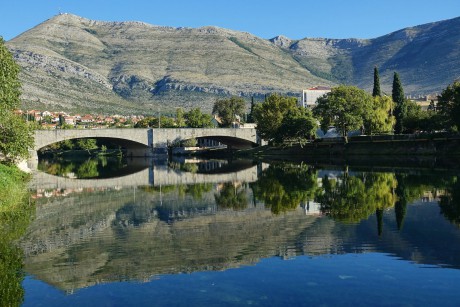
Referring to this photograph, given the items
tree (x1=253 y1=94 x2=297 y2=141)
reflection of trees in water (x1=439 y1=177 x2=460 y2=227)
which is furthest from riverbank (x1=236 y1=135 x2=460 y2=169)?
reflection of trees in water (x1=439 y1=177 x2=460 y2=227)

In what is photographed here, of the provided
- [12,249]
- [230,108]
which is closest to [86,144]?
[230,108]

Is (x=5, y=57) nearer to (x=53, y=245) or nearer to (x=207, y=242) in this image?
(x=53, y=245)

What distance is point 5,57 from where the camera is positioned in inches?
1781

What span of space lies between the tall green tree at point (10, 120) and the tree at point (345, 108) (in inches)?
2138

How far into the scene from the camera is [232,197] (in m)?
40.4

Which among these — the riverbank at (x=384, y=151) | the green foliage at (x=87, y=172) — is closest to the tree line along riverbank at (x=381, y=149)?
the riverbank at (x=384, y=151)

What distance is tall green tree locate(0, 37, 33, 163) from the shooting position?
4424 cm

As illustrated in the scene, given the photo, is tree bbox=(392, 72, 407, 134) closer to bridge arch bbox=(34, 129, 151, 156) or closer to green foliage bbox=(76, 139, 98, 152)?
bridge arch bbox=(34, 129, 151, 156)

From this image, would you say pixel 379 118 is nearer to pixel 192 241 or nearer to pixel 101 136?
pixel 101 136

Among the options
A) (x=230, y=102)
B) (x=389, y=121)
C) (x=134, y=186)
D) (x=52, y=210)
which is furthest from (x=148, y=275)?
(x=230, y=102)

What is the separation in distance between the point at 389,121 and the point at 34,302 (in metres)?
A: 93.2

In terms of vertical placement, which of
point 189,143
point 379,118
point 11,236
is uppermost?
point 379,118

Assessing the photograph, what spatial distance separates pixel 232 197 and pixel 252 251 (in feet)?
65.2

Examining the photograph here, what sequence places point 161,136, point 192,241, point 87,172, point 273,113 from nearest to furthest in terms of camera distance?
point 192,241 < point 87,172 < point 273,113 < point 161,136
